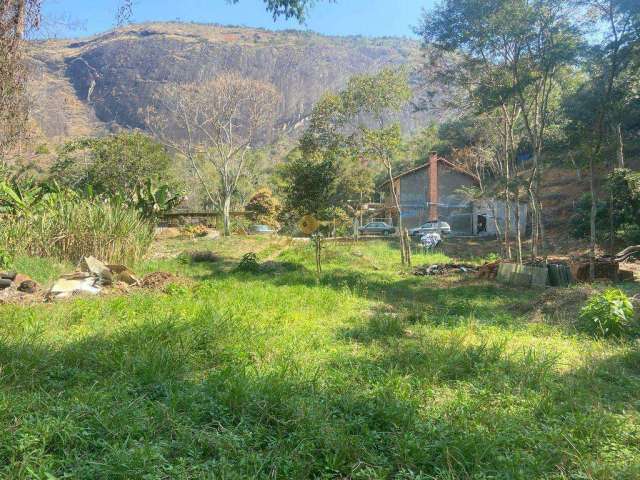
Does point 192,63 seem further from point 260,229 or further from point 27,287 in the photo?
point 27,287

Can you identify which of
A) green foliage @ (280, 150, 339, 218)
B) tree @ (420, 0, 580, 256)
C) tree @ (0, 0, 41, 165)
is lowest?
green foliage @ (280, 150, 339, 218)

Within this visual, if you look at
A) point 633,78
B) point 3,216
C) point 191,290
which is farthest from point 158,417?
point 633,78

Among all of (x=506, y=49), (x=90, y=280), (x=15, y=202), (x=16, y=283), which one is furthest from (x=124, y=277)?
(x=506, y=49)

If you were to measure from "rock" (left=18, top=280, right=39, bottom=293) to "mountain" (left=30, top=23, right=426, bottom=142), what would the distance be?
76.1 meters

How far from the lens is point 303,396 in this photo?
368 cm

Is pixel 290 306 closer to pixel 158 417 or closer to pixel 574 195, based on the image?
pixel 158 417

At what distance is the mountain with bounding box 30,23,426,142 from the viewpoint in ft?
296

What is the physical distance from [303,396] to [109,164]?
106ft

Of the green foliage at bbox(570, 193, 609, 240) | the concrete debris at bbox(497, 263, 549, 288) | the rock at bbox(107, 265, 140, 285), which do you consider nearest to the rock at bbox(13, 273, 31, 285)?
the rock at bbox(107, 265, 140, 285)

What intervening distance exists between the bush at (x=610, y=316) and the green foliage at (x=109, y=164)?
29068mm

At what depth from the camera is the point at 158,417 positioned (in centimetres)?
326

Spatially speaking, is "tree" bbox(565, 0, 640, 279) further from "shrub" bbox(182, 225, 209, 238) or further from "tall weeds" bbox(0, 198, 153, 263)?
"shrub" bbox(182, 225, 209, 238)

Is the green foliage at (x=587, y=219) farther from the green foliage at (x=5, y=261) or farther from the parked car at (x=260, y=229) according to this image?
the parked car at (x=260, y=229)

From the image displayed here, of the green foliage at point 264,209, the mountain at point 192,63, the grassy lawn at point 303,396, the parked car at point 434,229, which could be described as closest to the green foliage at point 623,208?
the grassy lawn at point 303,396
